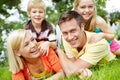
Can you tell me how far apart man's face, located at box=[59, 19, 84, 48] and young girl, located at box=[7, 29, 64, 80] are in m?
0.37

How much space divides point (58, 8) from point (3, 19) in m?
1.81

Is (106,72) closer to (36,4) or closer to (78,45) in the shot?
(78,45)

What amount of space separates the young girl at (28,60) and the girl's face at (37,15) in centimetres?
70

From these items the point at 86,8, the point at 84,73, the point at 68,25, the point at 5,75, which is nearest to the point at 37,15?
the point at 86,8

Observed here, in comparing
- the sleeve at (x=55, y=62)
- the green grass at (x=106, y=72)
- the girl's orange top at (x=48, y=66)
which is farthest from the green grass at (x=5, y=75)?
the green grass at (x=106, y=72)

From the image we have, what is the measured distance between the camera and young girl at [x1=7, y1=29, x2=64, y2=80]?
14.4 feet

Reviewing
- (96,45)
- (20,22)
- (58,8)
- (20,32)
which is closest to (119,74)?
(96,45)

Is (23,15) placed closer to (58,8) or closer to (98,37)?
(58,8)

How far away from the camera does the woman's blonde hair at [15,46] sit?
4.39m

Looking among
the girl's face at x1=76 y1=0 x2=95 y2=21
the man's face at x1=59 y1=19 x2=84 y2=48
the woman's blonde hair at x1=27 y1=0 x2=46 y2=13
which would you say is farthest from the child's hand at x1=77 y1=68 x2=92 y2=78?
the woman's blonde hair at x1=27 y1=0 x2=46 y2=13

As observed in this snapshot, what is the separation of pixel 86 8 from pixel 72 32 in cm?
104

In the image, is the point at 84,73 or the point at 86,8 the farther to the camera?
the point at 86,8

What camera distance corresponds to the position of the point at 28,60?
14.9ft

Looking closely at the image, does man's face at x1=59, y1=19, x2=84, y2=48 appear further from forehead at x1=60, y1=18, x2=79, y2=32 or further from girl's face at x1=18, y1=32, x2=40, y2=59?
girl's face at x1=18, y1=32, x2=40, y2=59
